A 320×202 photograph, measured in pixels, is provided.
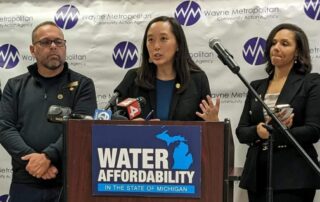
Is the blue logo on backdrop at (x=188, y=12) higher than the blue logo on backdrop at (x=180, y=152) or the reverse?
higher

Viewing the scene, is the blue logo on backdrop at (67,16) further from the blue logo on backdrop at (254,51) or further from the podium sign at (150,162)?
the podium sign at (150,162)

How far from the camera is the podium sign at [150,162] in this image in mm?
1793

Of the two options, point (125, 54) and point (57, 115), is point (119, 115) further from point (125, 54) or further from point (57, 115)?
point (125, 54)

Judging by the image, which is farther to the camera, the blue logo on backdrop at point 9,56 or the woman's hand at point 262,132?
the blue logo on backdrop at point 9,56

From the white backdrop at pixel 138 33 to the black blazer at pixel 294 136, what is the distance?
0.60 m

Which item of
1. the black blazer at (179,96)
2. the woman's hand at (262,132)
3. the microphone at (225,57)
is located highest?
the microphone at (225,57)

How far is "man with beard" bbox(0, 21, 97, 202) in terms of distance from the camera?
263cm

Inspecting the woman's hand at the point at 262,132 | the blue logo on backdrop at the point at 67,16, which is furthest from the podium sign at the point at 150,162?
the blue logo on backdrop at the point at 67,16

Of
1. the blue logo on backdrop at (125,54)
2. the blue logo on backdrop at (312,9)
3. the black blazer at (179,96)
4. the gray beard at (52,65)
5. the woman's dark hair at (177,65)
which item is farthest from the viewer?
the blue logo on backdrop at (125,54)

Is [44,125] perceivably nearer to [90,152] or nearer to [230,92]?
[90,152]

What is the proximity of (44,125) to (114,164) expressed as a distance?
1069 mm

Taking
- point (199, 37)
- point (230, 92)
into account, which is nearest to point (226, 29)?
point (199, 37)

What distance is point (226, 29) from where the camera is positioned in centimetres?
354

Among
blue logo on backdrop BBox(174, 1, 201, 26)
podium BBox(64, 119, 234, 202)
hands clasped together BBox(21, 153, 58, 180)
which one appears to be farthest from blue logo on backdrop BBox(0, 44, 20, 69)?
podium BBox(64, 119, 234, 202)
